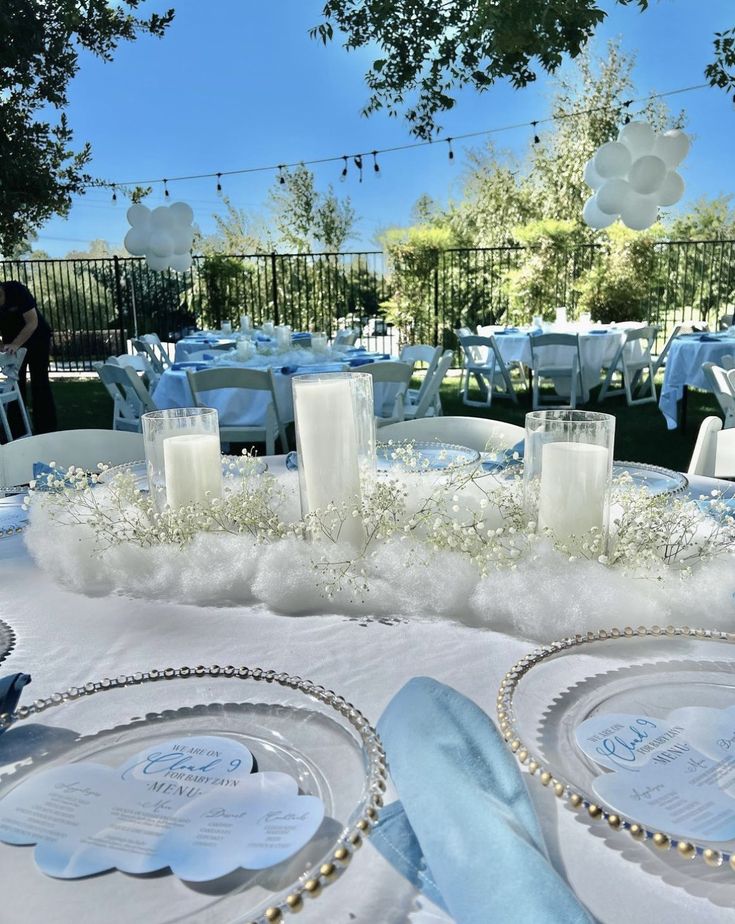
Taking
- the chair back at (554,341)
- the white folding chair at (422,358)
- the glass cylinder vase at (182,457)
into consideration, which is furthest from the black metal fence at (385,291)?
the glass cylinder vase at (182,457)

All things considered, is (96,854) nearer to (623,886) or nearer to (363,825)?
(363,825)

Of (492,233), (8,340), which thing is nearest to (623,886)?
(8,340)

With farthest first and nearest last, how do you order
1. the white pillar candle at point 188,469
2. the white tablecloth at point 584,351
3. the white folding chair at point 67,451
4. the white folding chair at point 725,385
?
the white tablecloth at point 584,351
the white folding chair at point 725,385
the white folding chair at point 67,451
the white pillar candle at point 188,469

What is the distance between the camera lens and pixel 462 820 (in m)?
0.49

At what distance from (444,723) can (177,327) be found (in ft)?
49.5

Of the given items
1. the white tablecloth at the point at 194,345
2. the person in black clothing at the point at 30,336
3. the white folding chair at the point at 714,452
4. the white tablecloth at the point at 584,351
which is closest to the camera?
the white folding chair at the point at 714,452

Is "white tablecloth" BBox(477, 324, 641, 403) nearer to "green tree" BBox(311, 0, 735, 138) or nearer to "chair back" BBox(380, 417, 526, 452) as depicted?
"green tree" BBox(311, 0, 735, 138)

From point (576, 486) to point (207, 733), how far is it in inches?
21.1

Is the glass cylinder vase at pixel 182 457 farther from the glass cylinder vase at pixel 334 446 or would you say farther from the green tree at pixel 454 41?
the green tree at pixel 454 41

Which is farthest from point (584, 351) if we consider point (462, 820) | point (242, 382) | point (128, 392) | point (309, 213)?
point (309, 213)

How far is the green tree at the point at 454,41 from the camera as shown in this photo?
6133 millimetres

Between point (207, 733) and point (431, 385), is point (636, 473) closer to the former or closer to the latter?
point (207, 733)

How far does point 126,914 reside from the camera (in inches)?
18.1

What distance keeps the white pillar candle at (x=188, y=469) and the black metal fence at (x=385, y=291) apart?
469 inches
